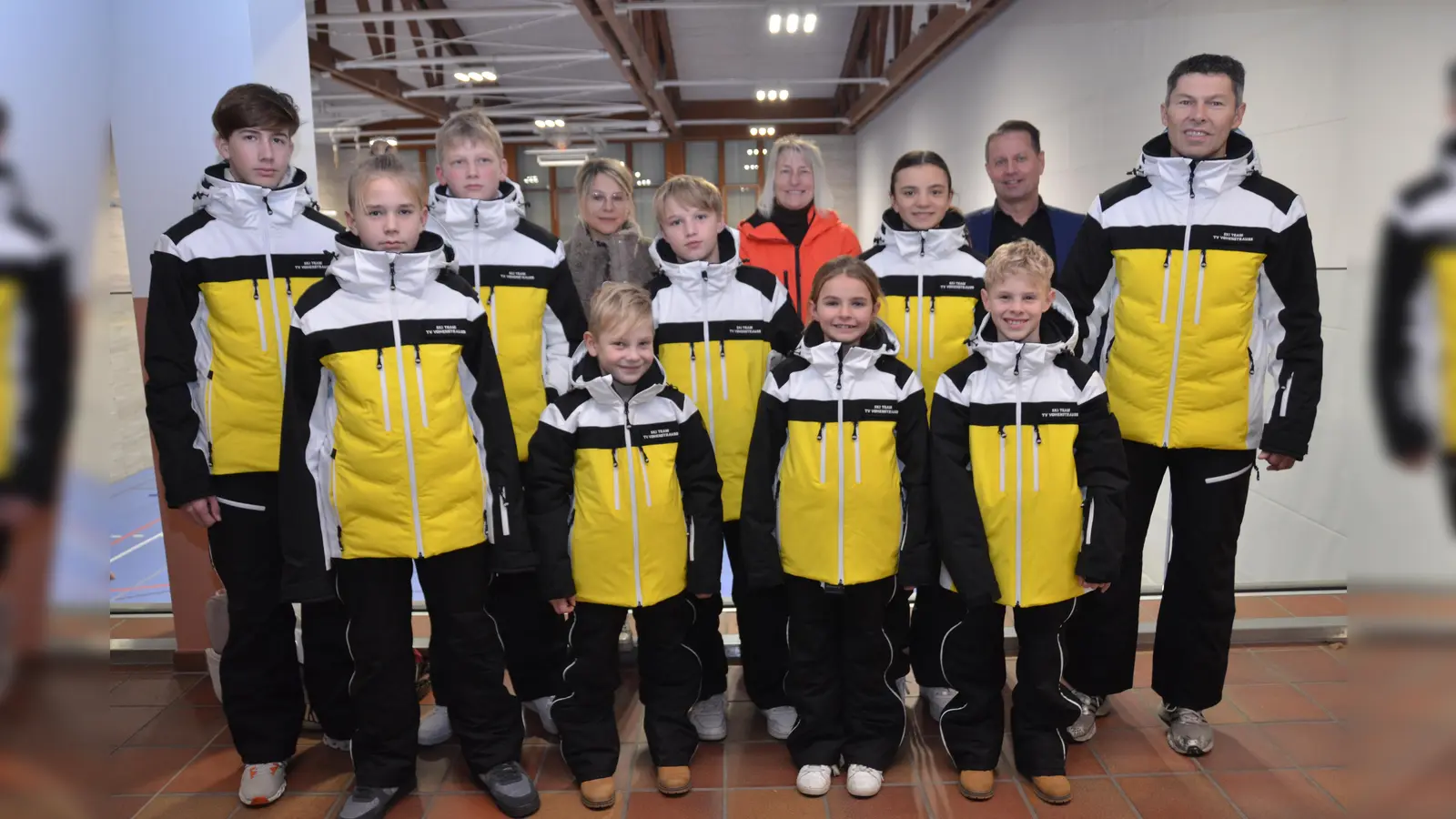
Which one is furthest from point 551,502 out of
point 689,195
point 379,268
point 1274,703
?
point 1274,703

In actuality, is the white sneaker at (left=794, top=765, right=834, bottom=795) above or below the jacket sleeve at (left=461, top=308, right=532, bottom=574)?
below

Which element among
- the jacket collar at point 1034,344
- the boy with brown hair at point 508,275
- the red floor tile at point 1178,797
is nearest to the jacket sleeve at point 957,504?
the jacket collar at point 1034,344

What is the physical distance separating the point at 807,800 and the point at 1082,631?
0.91 m

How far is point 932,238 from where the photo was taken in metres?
2.55

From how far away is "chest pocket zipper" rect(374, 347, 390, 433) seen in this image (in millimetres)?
2047

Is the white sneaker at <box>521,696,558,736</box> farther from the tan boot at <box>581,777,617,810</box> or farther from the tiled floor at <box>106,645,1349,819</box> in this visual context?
the tan boot at <box>581,777,617,810</box>

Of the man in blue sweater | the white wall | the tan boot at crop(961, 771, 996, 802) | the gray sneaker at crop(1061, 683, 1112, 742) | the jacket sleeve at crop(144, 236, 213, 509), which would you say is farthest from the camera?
the man in blue sweater

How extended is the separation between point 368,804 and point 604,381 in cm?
117

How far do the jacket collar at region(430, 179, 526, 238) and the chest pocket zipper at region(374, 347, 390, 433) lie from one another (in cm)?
50

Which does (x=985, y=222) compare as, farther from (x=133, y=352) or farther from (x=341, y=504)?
(x=133, y=352)

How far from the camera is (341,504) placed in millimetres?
2066

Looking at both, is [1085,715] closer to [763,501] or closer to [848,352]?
[763,501]

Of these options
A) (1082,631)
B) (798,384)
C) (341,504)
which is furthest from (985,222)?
(341,504)

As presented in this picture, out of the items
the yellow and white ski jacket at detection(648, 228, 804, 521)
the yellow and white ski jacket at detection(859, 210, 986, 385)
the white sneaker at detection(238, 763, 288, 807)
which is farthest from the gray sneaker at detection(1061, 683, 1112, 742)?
the white sneaker at detection(238, 763, 288, 807)
